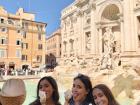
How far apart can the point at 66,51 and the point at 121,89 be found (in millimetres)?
24509

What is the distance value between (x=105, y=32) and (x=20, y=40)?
1835 cm

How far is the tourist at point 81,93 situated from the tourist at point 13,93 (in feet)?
3.46

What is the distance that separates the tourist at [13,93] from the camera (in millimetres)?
1812

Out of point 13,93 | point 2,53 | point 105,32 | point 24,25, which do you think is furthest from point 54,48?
point 13,93

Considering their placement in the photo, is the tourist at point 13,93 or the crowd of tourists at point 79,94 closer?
the tourist at point 13,93

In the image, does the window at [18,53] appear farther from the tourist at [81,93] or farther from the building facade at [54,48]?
the tourist at [81,93]

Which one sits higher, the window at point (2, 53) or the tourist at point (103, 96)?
the window at point (2, 53)

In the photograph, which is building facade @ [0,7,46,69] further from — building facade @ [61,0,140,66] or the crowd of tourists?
the crowd of tourists

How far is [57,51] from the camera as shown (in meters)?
56.6

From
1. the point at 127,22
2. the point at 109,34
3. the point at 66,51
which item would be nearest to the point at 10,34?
the point at 66,51

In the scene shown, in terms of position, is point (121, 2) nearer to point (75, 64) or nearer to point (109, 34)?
point (109, 34)

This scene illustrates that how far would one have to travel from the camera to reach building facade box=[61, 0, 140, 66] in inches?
821

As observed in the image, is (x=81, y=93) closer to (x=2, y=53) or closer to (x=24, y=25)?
(x=2, y=53)

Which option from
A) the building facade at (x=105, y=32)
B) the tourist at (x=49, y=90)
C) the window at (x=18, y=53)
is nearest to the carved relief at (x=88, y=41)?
the building facade at (x=105, y=32)
